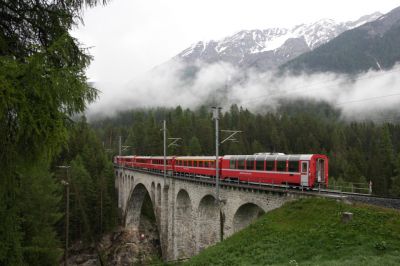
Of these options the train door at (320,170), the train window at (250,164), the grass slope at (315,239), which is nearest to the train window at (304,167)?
the train door at (320,170)

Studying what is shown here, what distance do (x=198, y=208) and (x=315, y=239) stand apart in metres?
16.6

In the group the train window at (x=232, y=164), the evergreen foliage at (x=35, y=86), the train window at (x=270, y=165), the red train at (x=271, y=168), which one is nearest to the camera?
the evergreen foliage at (x=35, y=86)

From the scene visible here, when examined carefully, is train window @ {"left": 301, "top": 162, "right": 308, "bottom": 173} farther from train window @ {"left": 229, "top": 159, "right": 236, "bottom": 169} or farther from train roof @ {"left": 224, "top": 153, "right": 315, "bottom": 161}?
train window @ {"left": 229, "top": 159, "right": 236, "bottom": 169}

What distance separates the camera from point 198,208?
3031 cm

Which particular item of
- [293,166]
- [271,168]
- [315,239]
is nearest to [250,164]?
[271,168]

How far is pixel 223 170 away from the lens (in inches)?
1211

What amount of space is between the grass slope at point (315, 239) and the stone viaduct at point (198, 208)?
2.74 m

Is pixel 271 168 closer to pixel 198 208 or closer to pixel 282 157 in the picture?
pixel 282 157

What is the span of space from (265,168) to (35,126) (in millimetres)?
21556

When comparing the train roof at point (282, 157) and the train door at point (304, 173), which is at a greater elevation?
the train roof at point (282, 157)

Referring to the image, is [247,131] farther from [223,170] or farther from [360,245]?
[360,245]

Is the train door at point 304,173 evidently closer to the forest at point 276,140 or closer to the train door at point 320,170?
the train door at point 320,170

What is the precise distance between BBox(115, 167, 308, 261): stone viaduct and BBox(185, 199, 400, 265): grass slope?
2736 mm

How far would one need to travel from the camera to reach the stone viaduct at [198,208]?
22.7 metres
